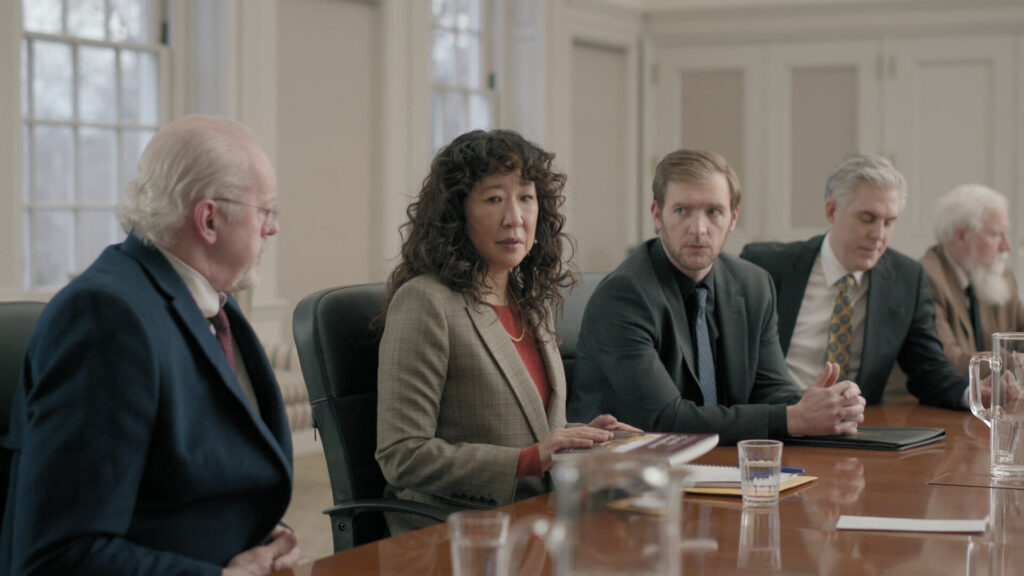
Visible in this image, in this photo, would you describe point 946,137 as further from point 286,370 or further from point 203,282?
point 203,282

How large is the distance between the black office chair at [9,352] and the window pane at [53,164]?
11.4ft

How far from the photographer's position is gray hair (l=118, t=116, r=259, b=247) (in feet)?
4.93

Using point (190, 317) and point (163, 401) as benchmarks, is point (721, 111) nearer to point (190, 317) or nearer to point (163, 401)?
point (190, 317)

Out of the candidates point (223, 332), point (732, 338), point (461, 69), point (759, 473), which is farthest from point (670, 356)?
point (461, 69)

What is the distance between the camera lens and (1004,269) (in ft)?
11.5

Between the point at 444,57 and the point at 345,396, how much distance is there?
187 inches

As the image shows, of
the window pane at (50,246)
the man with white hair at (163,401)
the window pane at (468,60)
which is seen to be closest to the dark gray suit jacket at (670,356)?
the man with white hair at (163,401)

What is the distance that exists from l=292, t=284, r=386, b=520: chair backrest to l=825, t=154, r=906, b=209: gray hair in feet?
5.13

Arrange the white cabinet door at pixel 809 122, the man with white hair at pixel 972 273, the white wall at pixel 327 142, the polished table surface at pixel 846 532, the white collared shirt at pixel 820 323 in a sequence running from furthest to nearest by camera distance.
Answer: the white cabinet door at pixel 809 122, the white wall at pixel 327 142, the man with white hair at pixel 972 273, the white collared shirt at pixel 820 323, the polished table surface at pixel 846 532

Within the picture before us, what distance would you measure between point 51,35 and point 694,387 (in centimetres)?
360

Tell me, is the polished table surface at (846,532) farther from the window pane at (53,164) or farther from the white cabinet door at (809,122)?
the white cabinet door at (809,122)

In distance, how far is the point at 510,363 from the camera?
1993 mm

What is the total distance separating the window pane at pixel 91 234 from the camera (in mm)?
4953

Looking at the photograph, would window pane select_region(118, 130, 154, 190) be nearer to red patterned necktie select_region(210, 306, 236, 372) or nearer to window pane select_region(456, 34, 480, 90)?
window pane select_region(456, 34, 480, 90)
